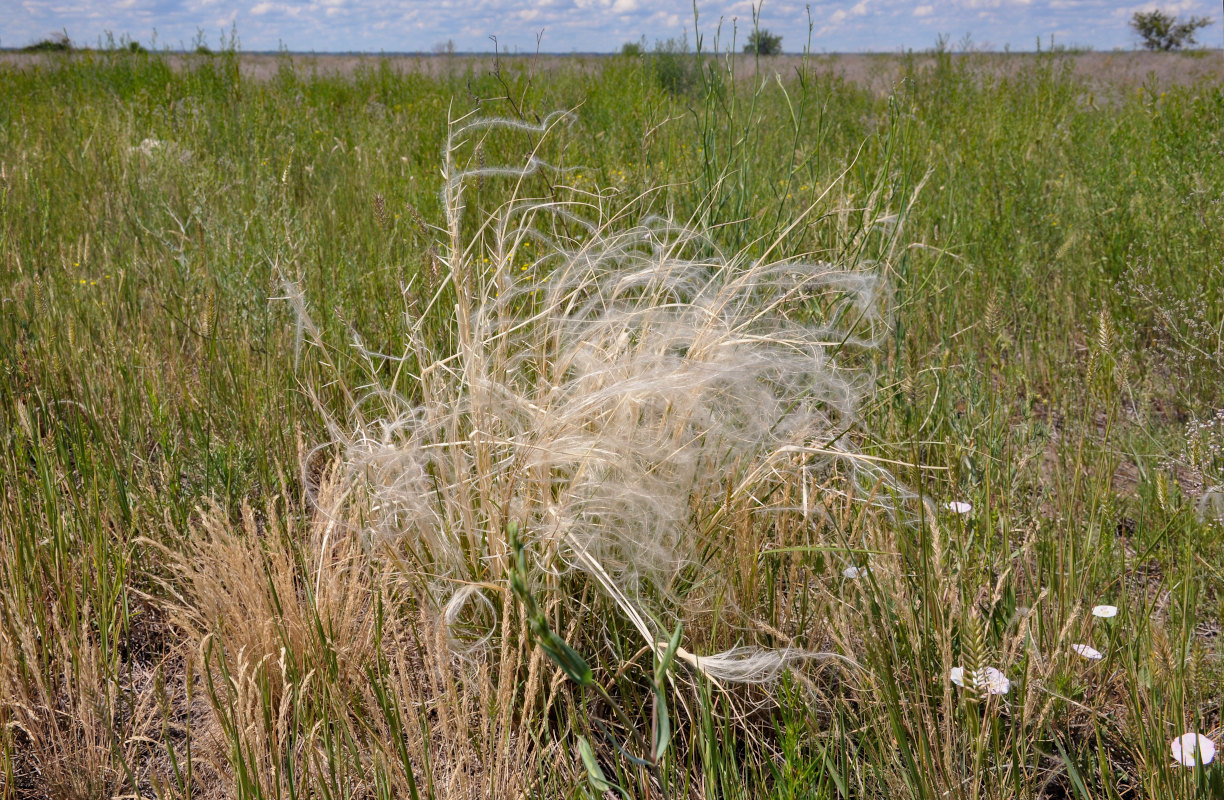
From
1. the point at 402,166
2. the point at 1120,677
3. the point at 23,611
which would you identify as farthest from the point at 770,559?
the point at 402,166

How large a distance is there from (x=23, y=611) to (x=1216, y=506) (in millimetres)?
2504

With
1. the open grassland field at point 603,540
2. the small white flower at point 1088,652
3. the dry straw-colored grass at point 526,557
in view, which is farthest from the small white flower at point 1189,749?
the dry straw-colored grass at point 526,557

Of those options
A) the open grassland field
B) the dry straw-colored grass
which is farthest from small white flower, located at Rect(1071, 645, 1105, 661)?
the dry straw-colored grass

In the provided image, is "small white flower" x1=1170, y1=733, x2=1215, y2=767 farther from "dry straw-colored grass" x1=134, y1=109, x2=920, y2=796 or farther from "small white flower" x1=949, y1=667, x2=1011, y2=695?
"dry straw-colored grass" x1=134, y1=109, x2=920, y2=796

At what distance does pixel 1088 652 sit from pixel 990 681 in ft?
0.94

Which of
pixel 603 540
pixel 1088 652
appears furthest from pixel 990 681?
pixel 603 540

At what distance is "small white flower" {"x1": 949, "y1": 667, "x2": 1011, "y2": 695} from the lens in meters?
1.20

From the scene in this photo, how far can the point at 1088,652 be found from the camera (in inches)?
55.1

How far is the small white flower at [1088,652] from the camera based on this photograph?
4.57 ft

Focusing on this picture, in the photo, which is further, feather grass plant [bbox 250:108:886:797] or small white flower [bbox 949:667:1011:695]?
feather grass plant [bbox 250:108:886:797]

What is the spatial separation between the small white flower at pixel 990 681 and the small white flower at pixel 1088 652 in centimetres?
20

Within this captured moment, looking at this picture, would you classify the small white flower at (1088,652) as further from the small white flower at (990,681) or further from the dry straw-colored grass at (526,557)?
the dry straw-colored grass at (526,557)

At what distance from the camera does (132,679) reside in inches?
65.9

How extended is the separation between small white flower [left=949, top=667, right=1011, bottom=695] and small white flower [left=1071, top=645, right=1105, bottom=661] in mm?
201
